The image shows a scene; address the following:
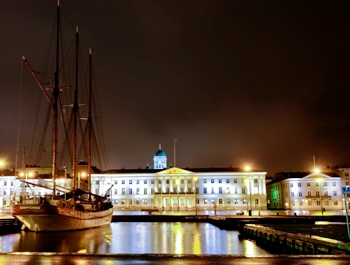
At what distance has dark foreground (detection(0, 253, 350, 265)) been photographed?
2256cm

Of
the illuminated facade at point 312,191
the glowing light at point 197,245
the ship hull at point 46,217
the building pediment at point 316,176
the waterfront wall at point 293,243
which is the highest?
the building pediment at point 316,176

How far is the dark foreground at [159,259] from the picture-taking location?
74.0 feet

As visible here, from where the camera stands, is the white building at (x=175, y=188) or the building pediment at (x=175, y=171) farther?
the building pediment at (x=175, y=171)

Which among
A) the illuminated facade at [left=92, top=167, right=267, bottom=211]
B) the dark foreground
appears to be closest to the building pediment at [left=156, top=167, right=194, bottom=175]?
the illuminated facade at [left=92, top=167, right=267, bottom=211]

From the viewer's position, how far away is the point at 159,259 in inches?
944

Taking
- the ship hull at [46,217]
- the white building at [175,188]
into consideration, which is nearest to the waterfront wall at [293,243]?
the ship hull at [46,217]

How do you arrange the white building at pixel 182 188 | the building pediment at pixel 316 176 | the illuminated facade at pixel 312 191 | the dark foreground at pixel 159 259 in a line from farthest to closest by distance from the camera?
the white building at pixel 182 188 → the building pediment at pixel 316 176 → the illuminated facade at pixel 312 191 → the dark foreground at pixel 159 259

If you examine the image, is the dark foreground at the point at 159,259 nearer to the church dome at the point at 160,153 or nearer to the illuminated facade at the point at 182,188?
the illuminated facade at the point at 182,188

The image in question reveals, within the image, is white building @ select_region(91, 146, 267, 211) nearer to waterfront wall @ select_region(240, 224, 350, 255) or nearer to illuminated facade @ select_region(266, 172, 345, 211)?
illuminated facade @ select_region(266, 172, 345, 211)

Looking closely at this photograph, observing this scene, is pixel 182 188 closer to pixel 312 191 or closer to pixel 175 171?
pixel 175 171

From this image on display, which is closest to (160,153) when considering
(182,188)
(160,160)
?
(160,160)

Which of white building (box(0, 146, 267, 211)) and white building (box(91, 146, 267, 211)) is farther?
white building (box(91, 146, 267, 211))

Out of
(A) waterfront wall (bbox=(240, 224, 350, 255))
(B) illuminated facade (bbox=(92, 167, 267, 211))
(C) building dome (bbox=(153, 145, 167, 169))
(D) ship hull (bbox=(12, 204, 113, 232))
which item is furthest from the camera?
(C) building dome (bbox=(153, 145, 167, 169))

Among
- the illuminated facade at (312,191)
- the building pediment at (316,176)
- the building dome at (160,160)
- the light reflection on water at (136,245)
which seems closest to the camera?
the light reflection on water at (136,245)
